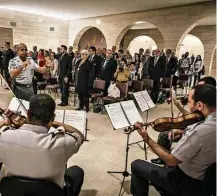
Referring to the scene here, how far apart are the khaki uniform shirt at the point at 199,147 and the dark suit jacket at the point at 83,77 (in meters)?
3.76

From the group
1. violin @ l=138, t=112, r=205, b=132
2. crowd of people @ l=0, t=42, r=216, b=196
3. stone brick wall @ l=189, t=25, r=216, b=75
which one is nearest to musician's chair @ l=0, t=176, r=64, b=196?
crowd of people @ l=0, t=42, r=216, b=196

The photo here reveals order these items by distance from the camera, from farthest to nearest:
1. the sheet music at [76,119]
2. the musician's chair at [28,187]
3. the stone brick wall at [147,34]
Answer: the stone brick wall at [147,34]
the sheet music at [76,119]
the musician's chair at [28,187]

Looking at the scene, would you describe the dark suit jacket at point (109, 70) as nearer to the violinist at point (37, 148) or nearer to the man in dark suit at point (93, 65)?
the man in dark suit at point (93, 65)

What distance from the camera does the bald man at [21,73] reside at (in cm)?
364

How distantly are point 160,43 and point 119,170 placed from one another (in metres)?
12.6

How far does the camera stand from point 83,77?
5219mm

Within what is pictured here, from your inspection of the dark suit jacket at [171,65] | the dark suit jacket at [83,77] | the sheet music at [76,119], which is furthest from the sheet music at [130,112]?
the dark suit jacket at [171,65]

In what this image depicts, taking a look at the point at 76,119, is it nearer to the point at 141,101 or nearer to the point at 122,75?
the point at 141,101

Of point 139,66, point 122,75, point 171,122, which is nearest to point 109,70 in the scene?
point 122,75

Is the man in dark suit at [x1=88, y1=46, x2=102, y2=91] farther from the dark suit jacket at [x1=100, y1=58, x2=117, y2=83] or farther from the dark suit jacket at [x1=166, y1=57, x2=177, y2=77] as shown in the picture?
the dark suit jacket at [x1=166, y1=57, x2=177, y2=77]

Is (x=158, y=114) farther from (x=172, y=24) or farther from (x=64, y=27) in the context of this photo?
(x=64, y=27)

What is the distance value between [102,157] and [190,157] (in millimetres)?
1876

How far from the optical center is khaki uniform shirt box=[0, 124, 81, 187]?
1.35 meters

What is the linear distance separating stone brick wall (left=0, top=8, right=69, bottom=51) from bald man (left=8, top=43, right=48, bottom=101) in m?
7.36
